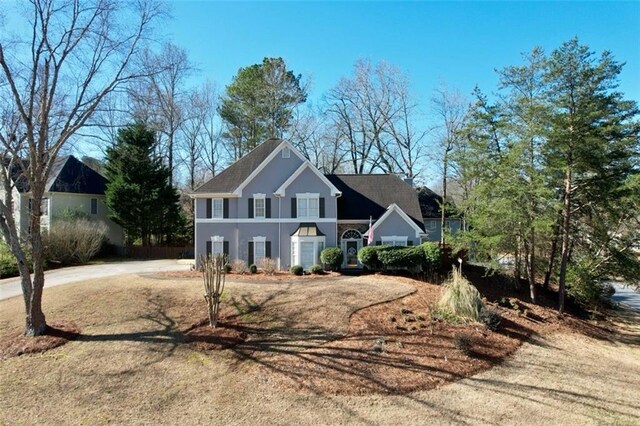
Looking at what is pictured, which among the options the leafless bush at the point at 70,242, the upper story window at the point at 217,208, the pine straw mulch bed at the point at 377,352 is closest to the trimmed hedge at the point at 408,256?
the pine straw mulch bed at the point at 377,352

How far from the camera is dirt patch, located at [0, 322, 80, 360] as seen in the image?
9943 mm

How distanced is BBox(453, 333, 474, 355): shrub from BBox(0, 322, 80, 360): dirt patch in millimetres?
10248

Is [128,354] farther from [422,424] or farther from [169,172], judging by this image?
[169,172]

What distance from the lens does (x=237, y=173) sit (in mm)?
24219

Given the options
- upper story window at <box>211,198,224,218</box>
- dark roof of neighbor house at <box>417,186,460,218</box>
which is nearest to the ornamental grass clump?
upper story window at <box>211,198,224,218</box>

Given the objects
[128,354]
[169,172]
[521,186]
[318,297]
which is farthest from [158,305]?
[169,172]

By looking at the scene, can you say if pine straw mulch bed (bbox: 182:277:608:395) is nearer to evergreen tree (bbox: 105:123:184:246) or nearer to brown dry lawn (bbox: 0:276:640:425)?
brown dry lawn (bbox: 0:276:640:425)

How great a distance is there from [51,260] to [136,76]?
19880mm

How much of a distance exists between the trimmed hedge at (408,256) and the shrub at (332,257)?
1.43 meters

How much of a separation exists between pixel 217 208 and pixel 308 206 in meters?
5.29

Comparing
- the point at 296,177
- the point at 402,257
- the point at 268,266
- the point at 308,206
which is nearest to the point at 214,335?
the point at 268,266

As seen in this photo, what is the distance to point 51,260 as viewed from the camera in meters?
25.8

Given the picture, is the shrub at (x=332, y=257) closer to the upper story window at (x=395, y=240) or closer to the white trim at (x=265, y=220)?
the white trim at (x=265, y=220)

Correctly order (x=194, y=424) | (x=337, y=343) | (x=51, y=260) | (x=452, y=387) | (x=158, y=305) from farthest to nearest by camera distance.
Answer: (x=51, y=260), (x=158, y=305), (x=337, y=343), (x=452, y=387), (x=194, y=424)
